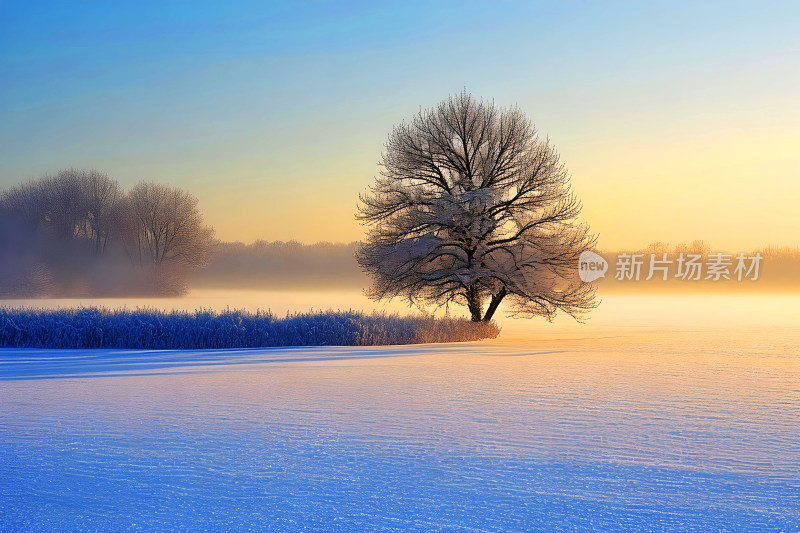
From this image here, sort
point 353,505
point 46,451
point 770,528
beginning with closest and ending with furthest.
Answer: point 770,528, point 353,505, point 46,451

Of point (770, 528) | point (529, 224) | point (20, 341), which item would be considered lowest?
point (20, 341)

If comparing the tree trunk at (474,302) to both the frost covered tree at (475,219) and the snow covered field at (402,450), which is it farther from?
the snow covered field at (402,450)

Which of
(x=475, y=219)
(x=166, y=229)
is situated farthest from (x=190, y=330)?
(x=166, y=229)

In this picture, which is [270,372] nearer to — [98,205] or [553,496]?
[553,496]

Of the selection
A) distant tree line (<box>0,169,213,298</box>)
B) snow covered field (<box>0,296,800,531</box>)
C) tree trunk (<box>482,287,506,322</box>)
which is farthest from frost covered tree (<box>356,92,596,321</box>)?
distant tree line (<box>0,169,213,298</box>)

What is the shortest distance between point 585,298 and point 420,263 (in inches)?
233

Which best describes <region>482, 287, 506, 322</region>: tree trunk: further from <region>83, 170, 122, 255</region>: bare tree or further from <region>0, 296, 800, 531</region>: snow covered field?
<region>83, 170, 122, 255</region>: bare tree

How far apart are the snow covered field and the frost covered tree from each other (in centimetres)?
1137

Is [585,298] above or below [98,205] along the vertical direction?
below

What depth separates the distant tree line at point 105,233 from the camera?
191 feet

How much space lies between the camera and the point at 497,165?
75.1 feet

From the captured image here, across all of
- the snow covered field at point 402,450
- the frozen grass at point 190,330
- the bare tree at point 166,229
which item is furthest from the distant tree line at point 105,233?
the snow covered field at point 402,450

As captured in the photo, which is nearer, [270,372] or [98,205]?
[270,372]

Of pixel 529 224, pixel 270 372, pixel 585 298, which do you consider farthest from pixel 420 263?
pixel 270 372
